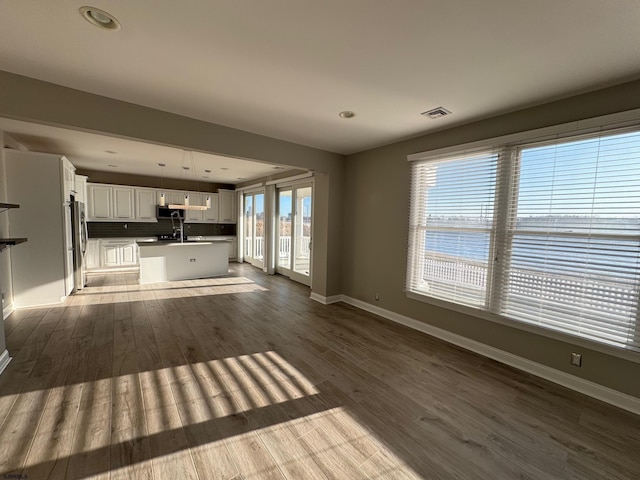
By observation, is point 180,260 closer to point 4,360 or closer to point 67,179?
point 67,179

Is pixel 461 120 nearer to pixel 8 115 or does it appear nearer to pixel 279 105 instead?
pixel 279 105

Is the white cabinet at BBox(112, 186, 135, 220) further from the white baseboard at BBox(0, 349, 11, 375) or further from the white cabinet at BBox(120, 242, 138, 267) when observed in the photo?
the white baseboard at BBox(0, 349, 11, 375)

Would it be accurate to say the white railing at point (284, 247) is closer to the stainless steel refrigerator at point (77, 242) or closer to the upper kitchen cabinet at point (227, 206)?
the upper kitchen cabinet at point (227, 206)

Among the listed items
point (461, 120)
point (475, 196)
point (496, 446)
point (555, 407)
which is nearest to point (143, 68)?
point (461, 120)

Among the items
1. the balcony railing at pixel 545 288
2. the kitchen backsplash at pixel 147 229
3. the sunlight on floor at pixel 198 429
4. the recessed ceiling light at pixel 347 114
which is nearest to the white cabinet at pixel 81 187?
the kitchen backsplash at pixel 147 229

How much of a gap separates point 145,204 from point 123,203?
19.6 inches

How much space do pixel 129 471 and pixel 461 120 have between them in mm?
4098

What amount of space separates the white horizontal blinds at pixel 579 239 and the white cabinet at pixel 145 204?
329 inches

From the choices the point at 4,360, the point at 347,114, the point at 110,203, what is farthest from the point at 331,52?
the point at 110,203

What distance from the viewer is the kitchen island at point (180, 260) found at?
228 inches

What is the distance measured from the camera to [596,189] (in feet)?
7.53

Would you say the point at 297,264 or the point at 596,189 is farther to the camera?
the point at 297,264

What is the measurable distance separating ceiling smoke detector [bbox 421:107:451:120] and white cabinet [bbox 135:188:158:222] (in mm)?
7540

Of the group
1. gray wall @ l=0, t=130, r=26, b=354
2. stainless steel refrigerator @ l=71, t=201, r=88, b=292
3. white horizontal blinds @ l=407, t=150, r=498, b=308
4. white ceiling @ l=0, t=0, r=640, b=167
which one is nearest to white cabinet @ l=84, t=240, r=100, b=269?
stainless steel refrigerator @ l=71, t=201, r=88, b=292
